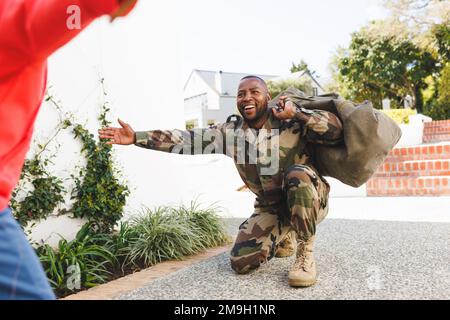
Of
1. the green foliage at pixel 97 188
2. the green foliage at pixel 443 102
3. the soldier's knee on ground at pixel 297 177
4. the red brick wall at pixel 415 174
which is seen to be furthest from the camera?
the green foliage at pixel 443 102

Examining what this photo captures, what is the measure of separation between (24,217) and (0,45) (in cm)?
346

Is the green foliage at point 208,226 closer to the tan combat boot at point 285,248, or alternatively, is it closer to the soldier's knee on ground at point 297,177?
the tan combat boot at point 285,248

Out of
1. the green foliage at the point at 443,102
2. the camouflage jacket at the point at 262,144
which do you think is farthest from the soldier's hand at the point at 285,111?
the green foliage at the point at 443,102

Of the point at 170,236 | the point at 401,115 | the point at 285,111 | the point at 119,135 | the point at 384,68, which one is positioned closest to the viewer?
the point at 119,135

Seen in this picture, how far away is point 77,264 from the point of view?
3.08 meters

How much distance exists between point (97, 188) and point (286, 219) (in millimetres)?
1999

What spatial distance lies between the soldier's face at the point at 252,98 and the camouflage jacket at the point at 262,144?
11cm

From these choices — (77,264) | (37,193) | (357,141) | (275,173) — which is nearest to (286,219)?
(275,173)

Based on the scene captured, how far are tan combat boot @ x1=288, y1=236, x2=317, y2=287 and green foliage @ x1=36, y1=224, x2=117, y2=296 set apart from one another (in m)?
1.36

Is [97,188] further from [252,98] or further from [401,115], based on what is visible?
[401,115]

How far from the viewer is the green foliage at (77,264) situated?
301cm

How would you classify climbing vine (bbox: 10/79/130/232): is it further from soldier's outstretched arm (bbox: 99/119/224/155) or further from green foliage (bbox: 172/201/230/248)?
soldier's outstretched arm (bbox: 99/119/224/155)

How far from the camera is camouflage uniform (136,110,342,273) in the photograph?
2.85 metres

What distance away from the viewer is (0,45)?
68 cm
